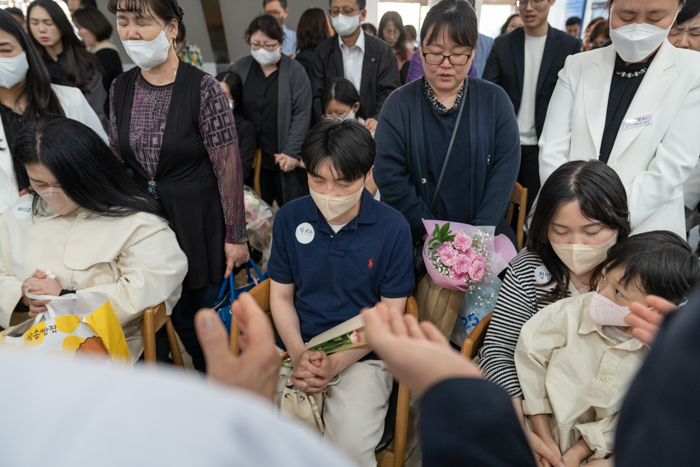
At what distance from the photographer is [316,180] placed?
5.83 feet

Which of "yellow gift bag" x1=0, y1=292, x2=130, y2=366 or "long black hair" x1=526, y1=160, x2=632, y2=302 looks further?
"long black hair" x1=526, y1=160, x2=632, y2=302

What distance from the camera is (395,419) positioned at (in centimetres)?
169

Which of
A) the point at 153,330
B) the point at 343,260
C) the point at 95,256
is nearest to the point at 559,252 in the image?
the point at 343,260

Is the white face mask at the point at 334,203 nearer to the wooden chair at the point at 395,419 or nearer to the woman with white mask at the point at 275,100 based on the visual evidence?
the wooden chair at the point at 395,419

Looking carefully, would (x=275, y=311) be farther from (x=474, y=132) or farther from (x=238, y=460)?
(x=238, y=460)

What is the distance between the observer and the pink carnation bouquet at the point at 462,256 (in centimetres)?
176

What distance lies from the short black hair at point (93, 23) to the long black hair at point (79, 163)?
2620 millimetres

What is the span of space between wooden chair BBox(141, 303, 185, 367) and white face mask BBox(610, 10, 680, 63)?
2299mm

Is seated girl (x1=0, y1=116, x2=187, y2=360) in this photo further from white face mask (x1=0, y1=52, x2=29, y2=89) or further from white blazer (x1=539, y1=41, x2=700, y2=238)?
white blazer (x1=539, y1=41, x2=700, y2=238)

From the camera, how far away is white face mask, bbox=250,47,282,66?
10.7 ft

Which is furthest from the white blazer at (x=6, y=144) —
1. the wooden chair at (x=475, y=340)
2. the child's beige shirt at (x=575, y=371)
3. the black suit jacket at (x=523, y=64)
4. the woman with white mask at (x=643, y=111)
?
the black suit jacket at (x=523, y=64)

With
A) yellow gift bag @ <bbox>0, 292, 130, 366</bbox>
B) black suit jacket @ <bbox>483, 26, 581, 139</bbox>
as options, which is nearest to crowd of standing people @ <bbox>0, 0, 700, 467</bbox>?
yellow gift bag @ <bbox>0, 292, 130, 366</bbox>

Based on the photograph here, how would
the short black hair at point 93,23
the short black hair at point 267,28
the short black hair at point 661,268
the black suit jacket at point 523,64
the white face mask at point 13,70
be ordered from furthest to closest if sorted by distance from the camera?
the short black hair at point 93,23 → the short black hair at point 267,28 → the black suit jacket at point 523,64 → the white face mask at point 13,70 → the short black hair at point 661,268

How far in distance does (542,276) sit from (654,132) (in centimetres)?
94
